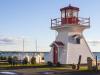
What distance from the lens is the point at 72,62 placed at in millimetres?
36344

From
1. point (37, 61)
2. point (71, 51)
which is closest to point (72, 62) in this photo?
point (71, 51)

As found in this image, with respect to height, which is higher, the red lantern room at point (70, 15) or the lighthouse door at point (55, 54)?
the red lantern room at point (70, 15)

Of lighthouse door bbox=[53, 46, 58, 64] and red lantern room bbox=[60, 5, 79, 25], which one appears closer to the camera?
red lantern room bbox=[60, 5, 79, 25]

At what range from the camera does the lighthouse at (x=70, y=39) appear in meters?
36.5

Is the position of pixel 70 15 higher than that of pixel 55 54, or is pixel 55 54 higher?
pixel 70 15

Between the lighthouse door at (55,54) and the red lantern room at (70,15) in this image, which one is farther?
the lighthouse door at (55,54)

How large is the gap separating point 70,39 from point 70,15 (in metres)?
2.76

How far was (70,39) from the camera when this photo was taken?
3684 centimetres

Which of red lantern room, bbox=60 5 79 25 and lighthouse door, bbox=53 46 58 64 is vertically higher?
red lantern room, bbox=60 5 79 25

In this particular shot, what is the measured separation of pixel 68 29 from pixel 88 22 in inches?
97.7

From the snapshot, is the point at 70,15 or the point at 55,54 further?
the point at 55,54

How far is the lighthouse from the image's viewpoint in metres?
36.5

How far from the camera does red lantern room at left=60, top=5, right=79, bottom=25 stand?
36.6m

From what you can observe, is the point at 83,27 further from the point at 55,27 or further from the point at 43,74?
the point at 43,74
